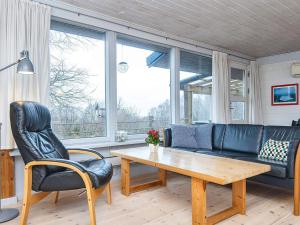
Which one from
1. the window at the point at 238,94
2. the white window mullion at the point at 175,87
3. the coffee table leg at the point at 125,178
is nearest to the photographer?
the coffee table leg at the point at 125,178

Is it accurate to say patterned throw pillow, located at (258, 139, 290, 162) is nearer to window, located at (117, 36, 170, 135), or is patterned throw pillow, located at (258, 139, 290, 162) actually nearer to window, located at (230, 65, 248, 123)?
window, located at (117, 36, 170, 135)

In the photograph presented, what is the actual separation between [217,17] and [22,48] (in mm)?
2600

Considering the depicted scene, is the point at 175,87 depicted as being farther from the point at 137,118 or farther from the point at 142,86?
the point at 137,118

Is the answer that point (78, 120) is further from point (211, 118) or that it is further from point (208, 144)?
point (211, 118)

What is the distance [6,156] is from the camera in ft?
8.39

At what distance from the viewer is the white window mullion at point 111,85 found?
346cm

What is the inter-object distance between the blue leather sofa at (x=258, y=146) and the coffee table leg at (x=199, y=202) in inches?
39.2

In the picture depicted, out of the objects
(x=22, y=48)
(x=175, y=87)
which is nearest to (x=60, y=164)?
(x=22, y=48)

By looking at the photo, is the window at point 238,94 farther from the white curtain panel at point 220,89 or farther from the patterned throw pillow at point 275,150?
the patterned throw pillow at point 275,150

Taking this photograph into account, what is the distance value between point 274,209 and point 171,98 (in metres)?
2.43

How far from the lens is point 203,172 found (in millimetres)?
1896

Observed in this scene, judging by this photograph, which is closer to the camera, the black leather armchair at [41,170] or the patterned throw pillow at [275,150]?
the black leather armchair at [41,170]

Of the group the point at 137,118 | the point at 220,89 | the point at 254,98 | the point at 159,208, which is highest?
the point at 220,89

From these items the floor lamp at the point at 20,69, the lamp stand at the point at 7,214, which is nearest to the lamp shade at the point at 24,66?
the floor lamp at the point at 20,69
